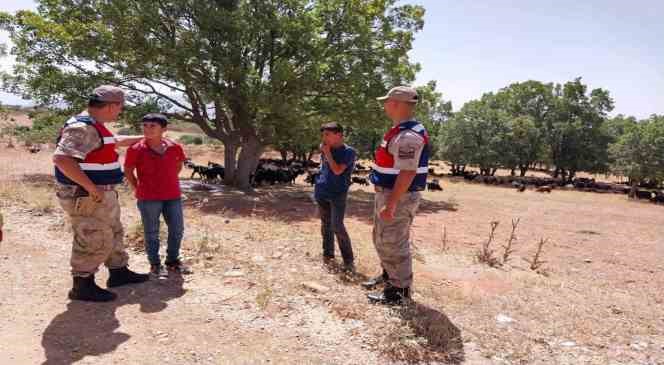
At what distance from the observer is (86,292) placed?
3791mm

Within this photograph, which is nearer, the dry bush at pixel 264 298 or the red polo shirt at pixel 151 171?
the dry bush at pixel 264 298

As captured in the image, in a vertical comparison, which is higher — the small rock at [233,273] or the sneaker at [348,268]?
the sneaker at [348,268]

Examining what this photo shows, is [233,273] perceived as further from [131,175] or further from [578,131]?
[578,131]

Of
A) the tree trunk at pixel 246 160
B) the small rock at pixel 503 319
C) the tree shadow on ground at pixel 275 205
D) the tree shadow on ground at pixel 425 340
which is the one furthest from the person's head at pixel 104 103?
the tree trunk at pixel 246 160

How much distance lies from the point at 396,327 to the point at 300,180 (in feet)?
65.7

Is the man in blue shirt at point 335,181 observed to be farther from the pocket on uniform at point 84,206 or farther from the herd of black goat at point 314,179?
the herd of black goat at point 314,179

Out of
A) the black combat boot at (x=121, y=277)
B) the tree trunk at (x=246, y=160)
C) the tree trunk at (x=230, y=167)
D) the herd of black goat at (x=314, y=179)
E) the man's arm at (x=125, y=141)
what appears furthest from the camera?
the herd of black goat at (x=314, y=179)

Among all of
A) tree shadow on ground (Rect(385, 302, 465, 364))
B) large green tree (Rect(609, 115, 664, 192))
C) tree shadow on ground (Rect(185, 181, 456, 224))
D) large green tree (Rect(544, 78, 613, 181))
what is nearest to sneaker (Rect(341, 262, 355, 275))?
tree shadow on ground (Rect(385, 302, 465, 364))

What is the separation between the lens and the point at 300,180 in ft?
76.9

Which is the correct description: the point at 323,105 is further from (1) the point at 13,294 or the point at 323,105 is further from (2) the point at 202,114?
(1) the point at 13,294

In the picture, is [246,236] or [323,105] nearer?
[246,236]

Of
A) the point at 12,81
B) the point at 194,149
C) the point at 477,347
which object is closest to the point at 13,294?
the point at 477,347

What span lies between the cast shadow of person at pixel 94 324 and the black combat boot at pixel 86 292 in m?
0.05

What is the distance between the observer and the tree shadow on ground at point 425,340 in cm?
329
